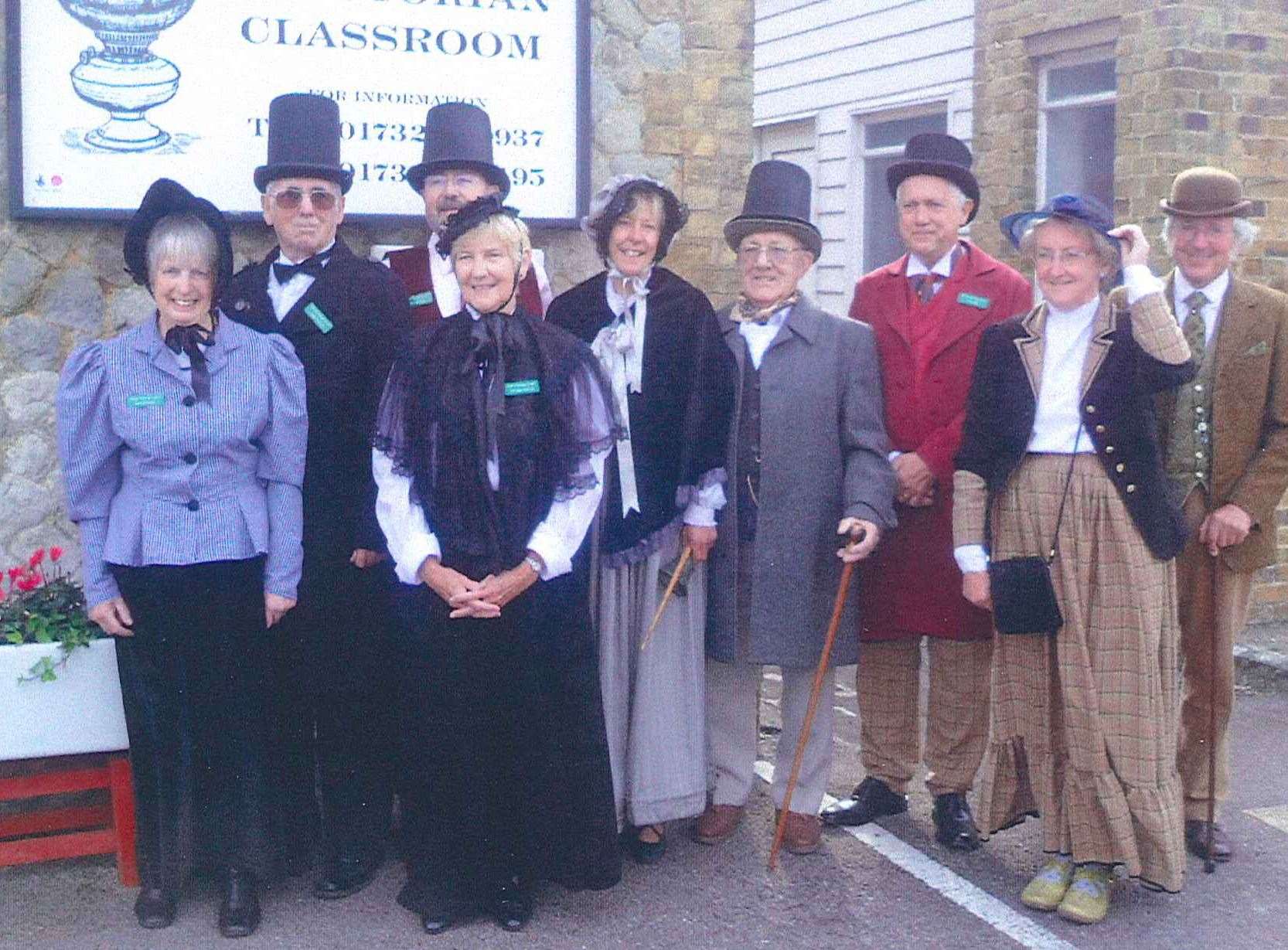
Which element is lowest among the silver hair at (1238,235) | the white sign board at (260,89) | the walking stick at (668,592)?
the walking stick at (668,592)

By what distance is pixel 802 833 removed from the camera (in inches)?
188

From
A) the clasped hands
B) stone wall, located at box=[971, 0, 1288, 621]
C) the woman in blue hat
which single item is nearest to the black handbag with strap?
the woman in blue hat

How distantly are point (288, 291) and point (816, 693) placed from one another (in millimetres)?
1889

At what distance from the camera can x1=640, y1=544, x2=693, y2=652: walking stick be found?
457cm

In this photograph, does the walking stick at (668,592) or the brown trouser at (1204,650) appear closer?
the walking stick at (668,592)

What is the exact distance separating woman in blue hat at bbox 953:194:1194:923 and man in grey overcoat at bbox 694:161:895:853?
42 centimetres

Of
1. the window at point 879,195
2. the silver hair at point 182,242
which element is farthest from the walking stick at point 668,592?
the window at point 879,195

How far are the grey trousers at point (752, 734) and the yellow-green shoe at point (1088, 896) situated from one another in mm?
808

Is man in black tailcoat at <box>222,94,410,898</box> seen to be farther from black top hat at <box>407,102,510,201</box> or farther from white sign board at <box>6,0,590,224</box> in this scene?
white sign board at <box>6,0,590,224</box>

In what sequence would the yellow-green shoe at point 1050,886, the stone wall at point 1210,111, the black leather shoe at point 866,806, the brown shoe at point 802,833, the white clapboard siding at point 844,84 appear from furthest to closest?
the white clapboard siding at point 844,84, the stone wall at point 1210,111, the black leather shoe at point 866,806, the brown shoe at point 802,833, the yellow-green shoe at point 1050,886

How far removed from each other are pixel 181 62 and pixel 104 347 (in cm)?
138

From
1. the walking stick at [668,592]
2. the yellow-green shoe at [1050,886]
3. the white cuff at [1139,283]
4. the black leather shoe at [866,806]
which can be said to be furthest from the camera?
the black leather shoe at [866,806]

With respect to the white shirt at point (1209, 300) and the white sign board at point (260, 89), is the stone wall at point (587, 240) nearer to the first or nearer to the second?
the white sign board at point (260, 89)

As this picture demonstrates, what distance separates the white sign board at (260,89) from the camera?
16.3ft
